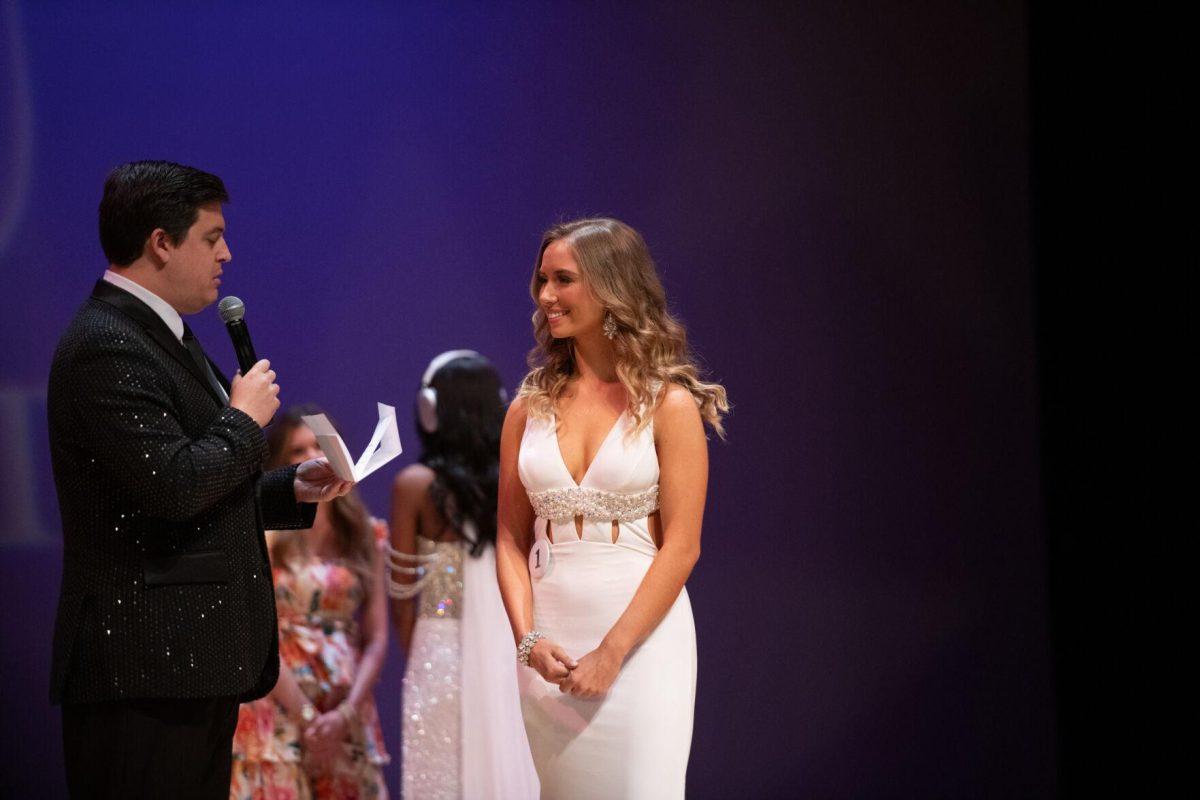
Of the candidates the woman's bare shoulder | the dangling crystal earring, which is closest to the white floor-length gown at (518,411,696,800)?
the dangling crystal earring

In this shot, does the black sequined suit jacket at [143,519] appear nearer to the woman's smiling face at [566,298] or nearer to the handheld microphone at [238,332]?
the handheld microphone at [238,332]

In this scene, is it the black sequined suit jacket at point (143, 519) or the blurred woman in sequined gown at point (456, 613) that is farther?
the blurred woman in sequined gown at point (456, 613)

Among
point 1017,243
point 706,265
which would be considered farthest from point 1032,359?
point 706,265

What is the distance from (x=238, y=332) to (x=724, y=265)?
256 cm

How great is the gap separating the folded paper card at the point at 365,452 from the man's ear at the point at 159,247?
430 millimetres

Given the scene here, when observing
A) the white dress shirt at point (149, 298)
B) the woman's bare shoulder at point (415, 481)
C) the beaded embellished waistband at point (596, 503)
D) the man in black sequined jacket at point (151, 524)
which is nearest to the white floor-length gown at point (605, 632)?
the beaded embellished waistband at point (596, 503)

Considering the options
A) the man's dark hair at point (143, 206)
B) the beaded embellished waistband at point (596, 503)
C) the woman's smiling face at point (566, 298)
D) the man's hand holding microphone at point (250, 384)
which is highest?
the man's dark hair at point (143, 206)

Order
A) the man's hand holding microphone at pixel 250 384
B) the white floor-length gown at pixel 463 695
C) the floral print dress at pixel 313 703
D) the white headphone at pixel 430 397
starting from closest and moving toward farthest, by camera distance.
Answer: the man's hand holding microphone at pixel 250 384, the floral print dress at pixel 313 703, the white floor-length gown at pixel 463 695, the white headphone at pixel 430 397

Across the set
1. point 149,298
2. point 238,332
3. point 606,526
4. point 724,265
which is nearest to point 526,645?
point 606,526

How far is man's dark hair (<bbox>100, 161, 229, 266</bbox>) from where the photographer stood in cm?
253

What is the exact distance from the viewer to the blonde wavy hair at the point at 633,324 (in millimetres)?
2758

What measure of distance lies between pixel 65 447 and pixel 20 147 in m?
2.11

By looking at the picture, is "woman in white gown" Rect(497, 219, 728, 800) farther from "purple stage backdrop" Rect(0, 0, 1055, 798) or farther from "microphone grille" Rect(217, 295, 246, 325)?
"purple stage backdrop" Rect(0, 0, 1055, 798)

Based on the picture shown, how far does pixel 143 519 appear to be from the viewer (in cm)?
241
